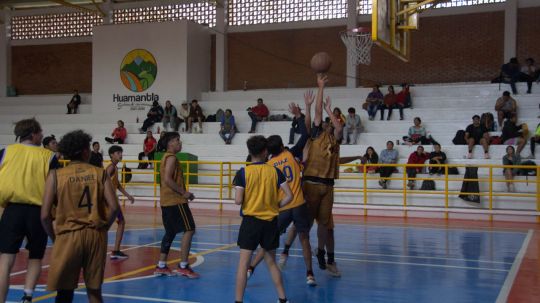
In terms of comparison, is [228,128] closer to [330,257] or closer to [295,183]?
[330,257]

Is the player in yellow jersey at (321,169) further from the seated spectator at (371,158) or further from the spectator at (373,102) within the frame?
the spectator at (373,102)

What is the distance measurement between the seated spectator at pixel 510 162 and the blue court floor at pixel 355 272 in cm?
383

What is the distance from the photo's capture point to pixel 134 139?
22.3 metres

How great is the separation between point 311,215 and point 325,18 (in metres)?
17.8

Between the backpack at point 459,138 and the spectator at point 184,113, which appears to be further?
the spectator at point 184,113

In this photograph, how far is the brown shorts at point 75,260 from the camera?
4.41 m

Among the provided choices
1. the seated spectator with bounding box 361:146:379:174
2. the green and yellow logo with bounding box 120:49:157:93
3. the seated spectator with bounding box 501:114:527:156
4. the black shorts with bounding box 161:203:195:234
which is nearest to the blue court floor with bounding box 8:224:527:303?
the black shorts with bounding box 161:203:195:234

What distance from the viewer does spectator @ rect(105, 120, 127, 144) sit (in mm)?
21959

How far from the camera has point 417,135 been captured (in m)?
18.4

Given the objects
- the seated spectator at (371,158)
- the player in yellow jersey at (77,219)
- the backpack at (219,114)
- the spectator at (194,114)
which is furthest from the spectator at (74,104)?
the player in yellow jersey at (77,219)

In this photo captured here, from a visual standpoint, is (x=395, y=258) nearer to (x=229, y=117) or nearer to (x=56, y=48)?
(x=229, y=117)

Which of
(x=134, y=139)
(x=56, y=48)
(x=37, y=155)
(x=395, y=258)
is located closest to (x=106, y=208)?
(x=37, y=155)

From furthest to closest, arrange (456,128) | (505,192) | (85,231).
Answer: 1. (456,128)
2. (505,192)
3. (85,231)

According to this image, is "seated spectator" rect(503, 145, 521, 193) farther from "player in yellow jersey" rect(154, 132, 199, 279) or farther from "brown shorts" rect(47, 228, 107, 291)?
"brown shorts" rect(47, 228, 107, 291)
